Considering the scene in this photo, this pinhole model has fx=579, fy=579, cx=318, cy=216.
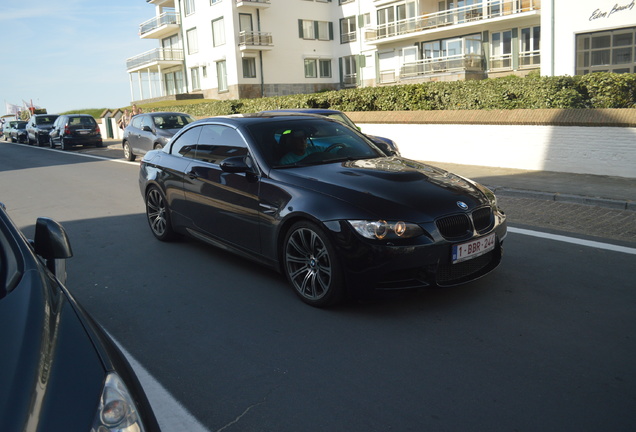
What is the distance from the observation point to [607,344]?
393 cm

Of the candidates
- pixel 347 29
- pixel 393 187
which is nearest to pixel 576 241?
A: pixel 393 187

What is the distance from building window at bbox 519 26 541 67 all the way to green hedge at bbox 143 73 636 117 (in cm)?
2221

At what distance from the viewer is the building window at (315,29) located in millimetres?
49844

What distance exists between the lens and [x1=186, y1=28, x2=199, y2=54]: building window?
5044cm

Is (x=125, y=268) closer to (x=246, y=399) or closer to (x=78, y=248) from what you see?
(x=78, y=248)

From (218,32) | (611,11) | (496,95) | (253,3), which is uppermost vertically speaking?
(253,3)

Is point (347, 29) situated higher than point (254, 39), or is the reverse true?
point (347, 29)

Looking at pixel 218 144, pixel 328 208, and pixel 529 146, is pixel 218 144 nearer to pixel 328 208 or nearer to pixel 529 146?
pixel 328 208

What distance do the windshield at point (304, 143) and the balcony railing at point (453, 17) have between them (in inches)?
1302

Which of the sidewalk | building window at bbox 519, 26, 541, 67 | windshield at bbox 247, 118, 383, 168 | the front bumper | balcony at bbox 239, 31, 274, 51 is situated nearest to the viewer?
the front bumper

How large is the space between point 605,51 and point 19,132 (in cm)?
3401

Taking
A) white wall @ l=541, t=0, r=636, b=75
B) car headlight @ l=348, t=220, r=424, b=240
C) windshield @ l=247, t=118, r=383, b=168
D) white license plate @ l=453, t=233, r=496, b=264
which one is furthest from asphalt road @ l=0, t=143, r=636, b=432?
white wall @ l=541, t=0, r=636, b=75

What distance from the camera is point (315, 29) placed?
50.5m

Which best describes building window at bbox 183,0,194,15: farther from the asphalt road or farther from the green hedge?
the asphalt road
